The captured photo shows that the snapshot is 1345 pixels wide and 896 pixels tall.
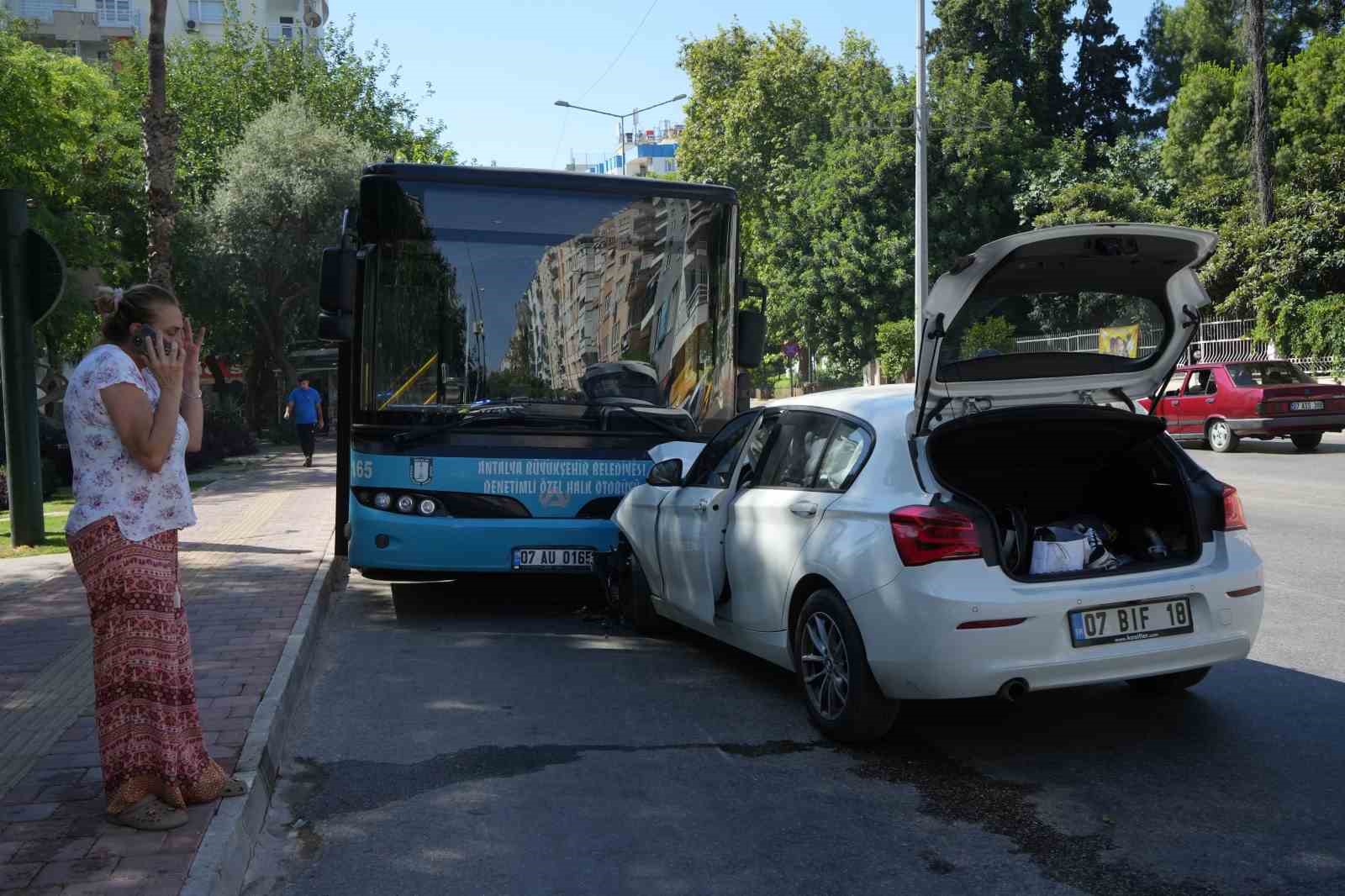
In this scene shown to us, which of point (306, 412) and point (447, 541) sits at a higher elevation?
point (306, 412)

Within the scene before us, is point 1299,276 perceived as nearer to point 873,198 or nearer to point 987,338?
point 873,198

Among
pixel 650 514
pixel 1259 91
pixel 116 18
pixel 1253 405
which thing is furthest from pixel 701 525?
pixel 116 18

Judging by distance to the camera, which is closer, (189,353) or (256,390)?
(189,353)

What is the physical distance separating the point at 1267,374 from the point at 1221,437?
1322mm

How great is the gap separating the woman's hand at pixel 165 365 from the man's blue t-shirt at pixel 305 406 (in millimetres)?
21719

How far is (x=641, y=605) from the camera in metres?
8.02

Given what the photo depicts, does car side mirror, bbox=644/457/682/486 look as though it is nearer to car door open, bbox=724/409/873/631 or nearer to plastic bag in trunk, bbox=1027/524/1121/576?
car door open, bbox=724/409/873/631

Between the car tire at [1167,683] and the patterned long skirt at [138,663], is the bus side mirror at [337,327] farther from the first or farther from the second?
the car tire at [1167,683]

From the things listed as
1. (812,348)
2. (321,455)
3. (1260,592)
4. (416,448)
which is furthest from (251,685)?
(812,348)

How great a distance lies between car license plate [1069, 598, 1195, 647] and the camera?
5184 mm

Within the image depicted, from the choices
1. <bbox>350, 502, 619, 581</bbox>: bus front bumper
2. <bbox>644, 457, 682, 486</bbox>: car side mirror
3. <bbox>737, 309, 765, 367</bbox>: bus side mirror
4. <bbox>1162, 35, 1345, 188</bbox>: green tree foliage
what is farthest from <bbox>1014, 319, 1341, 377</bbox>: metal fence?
<bbox>644, 457, 682, 486</bbox>: car side mirror

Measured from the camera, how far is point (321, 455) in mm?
32281

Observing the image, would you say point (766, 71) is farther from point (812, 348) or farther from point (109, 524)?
point (109, 524)

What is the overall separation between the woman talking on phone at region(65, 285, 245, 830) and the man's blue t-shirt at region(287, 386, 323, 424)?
21.6 meters
